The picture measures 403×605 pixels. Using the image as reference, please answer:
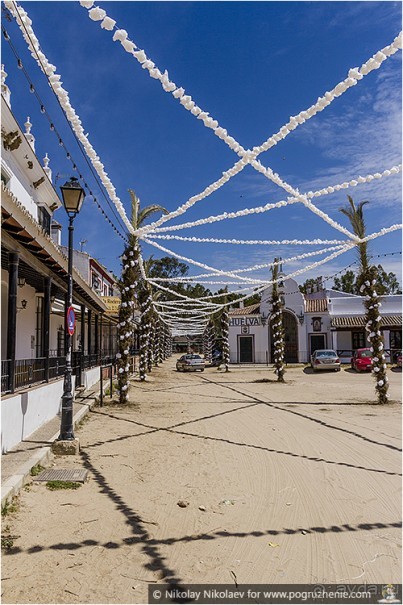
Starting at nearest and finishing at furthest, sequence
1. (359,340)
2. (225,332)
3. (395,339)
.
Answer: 1. (225,332)
2. (395,339)
3. (359,340)

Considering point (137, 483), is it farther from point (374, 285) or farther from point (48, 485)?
point (374, 285)

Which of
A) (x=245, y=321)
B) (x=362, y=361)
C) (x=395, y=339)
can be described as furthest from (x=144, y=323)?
(x=395, y=339)

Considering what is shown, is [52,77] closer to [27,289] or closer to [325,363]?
[27,289]

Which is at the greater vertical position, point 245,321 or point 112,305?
point 112,305

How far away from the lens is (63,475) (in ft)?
22.2

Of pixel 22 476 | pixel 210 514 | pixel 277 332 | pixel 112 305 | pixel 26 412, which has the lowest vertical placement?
pixel 210 514

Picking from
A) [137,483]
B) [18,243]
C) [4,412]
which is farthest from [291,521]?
[18,243]

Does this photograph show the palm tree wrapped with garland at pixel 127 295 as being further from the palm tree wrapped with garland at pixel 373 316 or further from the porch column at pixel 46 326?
the palm tree wrapped with garland at pixel 373 316

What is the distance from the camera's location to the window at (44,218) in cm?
1609

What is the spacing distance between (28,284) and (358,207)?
1108cm

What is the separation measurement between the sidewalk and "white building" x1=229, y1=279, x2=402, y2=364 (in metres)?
29.4

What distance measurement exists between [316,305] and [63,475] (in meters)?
36.7

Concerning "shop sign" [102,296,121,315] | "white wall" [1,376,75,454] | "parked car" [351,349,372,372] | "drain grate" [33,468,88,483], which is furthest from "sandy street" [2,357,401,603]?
"parked car" [351,349,372,372]

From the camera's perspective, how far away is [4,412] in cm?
748
